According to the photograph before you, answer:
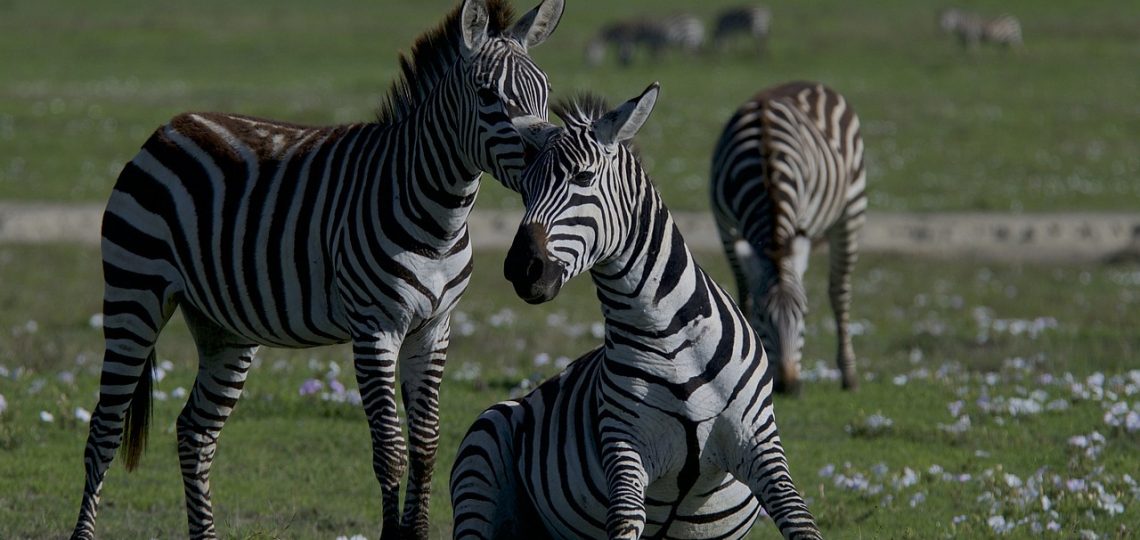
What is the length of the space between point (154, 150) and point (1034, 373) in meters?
7.12

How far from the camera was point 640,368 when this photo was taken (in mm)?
5000

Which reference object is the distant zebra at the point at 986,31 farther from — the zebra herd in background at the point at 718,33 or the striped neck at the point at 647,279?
the striped neck at the point at 647,279

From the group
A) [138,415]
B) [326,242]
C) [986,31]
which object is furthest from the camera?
[986,31]

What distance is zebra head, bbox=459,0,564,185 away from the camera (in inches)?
222

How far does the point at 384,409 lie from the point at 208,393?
1.25 meters

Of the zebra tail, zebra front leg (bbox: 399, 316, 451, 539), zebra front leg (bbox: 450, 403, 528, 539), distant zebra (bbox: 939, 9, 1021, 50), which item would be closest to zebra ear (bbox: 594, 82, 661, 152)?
zebra front leg (bbox: 450, 403, 528, 539)

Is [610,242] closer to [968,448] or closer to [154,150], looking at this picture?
[154,150]

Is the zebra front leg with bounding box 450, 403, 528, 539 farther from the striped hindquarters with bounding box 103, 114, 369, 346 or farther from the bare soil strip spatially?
the bare soil strip

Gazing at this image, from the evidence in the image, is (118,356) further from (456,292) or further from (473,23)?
(473,23)

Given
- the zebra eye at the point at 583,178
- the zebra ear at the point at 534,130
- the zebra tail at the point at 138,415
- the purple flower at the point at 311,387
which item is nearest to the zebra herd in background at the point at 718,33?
the purple flower at the point at 311,387

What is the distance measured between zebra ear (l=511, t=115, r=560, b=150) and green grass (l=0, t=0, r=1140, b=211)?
14400 mm

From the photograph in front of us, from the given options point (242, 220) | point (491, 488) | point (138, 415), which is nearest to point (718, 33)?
point (138, 415)

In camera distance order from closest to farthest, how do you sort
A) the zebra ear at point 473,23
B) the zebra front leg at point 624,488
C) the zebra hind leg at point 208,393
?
1. the zebra front leg at point 624,488
2. the zebra ear at point 473,23
3. the zebra hind leg at point 208,393

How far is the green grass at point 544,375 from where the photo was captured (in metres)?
7.23
